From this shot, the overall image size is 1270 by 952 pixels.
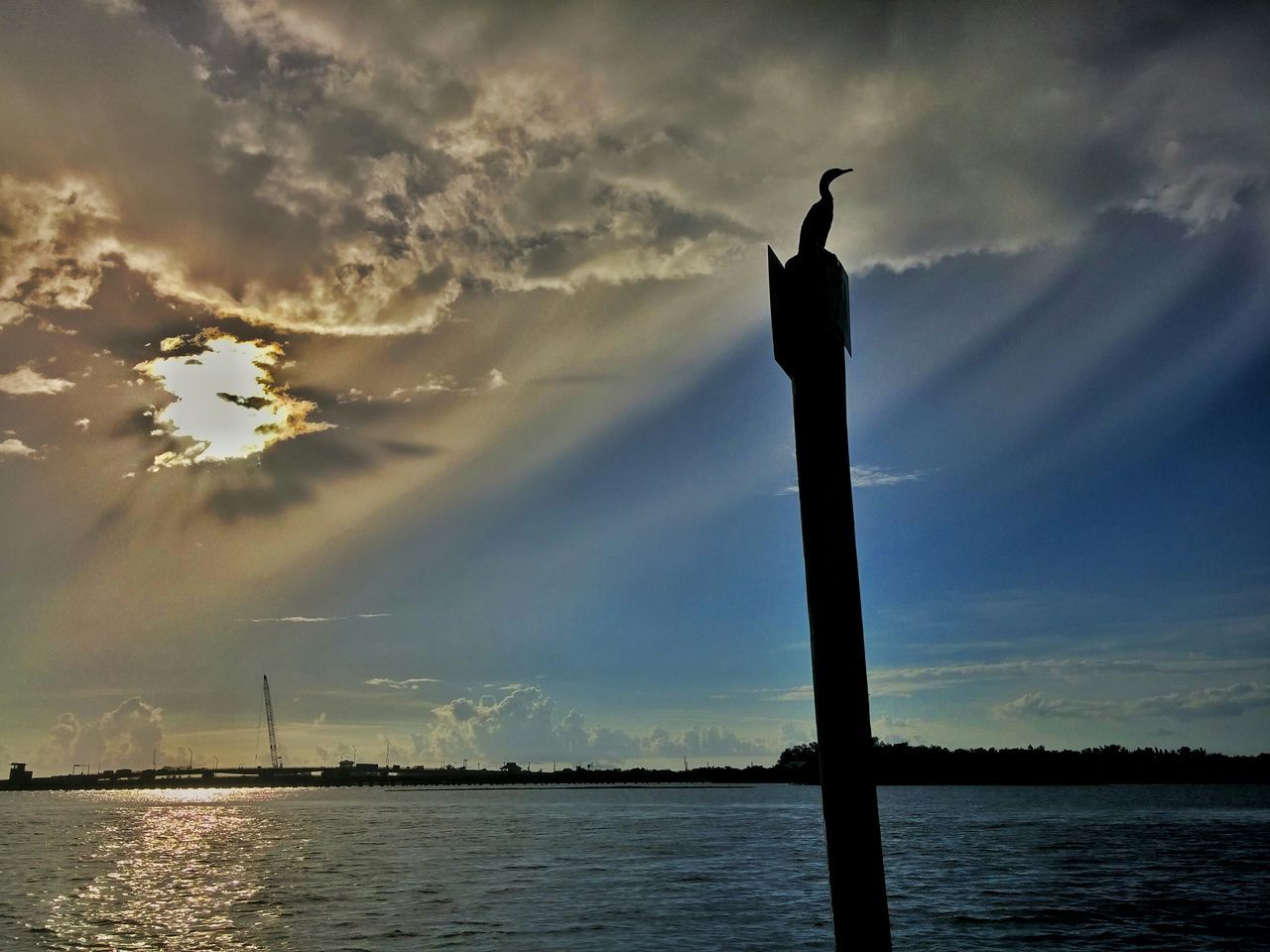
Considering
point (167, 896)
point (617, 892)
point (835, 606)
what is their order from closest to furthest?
point (835, 606) < point (617, 892) < point (167, 896)

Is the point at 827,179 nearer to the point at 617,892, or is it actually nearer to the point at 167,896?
the point at 617,892

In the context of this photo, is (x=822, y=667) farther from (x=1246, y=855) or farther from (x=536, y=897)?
(x=1246, y=855)

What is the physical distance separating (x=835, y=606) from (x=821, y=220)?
191 cm

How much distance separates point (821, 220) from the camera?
4.79 meters

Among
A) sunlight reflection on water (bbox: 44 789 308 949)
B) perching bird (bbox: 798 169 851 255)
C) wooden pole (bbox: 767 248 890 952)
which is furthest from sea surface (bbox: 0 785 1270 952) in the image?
perching bird (bbox: 798 169 851 255)

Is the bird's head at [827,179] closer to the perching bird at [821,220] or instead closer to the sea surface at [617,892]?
the perching bird at [821,220]

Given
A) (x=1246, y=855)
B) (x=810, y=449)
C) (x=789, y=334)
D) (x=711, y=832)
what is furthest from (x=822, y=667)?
(x=711, y=832)

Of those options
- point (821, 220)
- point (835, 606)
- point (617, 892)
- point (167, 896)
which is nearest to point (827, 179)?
point (821, 220)

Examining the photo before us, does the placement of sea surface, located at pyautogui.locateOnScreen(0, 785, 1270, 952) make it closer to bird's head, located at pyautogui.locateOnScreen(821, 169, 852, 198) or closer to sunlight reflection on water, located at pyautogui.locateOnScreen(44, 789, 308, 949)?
sunlight reflection on water, located at pyautogui.locateOnScreen(44, 789, 308, 949)

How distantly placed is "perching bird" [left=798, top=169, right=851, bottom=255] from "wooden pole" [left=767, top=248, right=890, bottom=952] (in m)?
0.07

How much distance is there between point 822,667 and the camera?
4.35m

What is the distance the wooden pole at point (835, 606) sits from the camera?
4.32m

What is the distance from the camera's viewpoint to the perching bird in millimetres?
4777

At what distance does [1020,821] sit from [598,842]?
52357 millimetres
